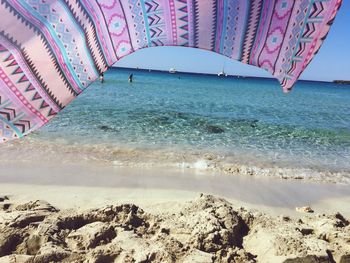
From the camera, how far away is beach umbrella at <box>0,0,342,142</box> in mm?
1196

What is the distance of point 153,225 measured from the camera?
4047mm

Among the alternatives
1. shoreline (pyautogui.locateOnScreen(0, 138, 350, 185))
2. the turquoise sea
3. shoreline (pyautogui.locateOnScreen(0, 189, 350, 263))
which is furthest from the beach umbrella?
the turquoise sea

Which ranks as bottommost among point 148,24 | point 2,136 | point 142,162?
point 142,162

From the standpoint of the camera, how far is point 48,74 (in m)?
1.26

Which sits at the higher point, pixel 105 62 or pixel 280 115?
pixel 105 62

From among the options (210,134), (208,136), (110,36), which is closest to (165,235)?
(110,36)

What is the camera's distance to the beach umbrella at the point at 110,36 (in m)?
1.20

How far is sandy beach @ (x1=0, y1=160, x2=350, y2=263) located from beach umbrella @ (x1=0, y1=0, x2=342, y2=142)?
239 centimetres

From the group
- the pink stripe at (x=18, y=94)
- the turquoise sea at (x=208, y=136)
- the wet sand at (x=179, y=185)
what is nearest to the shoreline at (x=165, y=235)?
the wet sand at (x=179, y=185)

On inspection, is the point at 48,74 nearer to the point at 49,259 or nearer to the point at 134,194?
the point at 49,259

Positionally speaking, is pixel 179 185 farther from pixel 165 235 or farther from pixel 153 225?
pixel 165 235

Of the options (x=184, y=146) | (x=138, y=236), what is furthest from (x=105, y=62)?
(x=184, y=146)

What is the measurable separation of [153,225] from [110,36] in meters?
3.06

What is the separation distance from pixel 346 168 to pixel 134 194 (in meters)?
5.31
